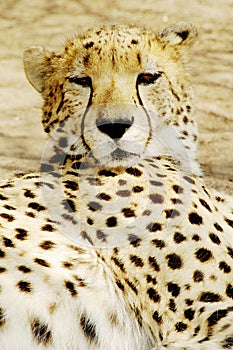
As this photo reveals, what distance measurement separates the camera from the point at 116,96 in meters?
2.62

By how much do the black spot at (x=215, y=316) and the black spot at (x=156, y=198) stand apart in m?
0.36

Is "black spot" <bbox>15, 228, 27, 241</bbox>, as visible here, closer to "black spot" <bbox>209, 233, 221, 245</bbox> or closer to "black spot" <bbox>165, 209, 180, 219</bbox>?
"black spot" <bbox>165, 209, 180, 219</bbox>

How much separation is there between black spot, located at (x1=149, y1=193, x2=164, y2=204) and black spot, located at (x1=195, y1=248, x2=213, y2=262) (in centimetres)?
19

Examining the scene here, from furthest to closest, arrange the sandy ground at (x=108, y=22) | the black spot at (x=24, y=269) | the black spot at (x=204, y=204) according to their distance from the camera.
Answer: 1. the sandy ground at (x=108, y=22)
2. the black spot at (x=204, y=204)
3. the black spot at (x=24, y=269)

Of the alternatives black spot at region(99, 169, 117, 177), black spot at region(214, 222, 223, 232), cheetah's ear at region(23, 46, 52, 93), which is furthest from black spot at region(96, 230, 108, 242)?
cheetah's ear at region(23, 46, 52, 93)

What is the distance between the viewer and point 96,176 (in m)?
2.51

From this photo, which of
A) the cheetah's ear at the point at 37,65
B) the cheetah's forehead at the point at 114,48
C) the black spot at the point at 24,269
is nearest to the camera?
the black spot at the point at 24,269

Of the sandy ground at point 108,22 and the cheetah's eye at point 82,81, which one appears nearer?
the cheetah's eye at point 82,81

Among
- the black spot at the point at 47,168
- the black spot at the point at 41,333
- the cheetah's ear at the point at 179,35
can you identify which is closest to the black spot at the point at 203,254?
the black spot at the point at 41,333

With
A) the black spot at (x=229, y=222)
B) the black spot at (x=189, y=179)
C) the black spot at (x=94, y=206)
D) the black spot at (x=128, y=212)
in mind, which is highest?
the black spot at (x=189, y=179)

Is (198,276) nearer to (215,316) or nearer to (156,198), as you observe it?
(215,316)

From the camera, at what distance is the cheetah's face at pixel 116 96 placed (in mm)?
2529

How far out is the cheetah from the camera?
221 cm

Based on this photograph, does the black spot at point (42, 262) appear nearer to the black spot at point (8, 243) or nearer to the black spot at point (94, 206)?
the black spot at point (8, 243)
